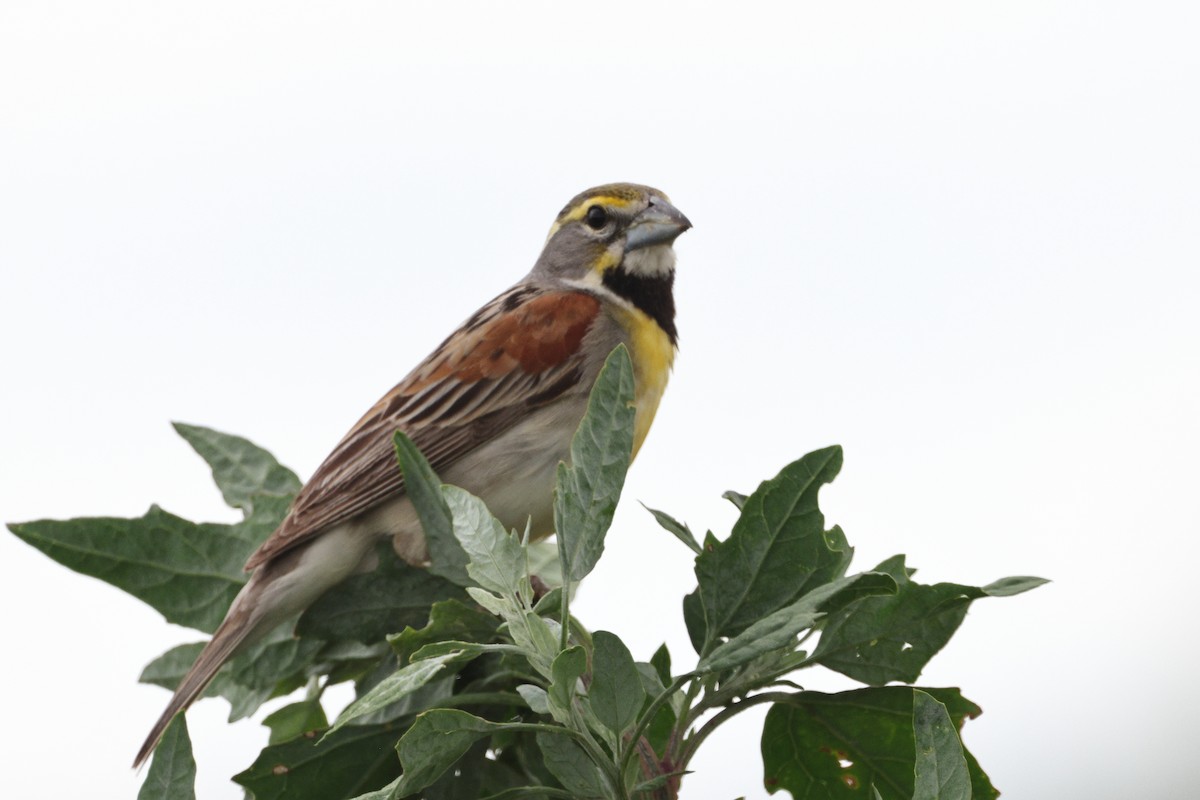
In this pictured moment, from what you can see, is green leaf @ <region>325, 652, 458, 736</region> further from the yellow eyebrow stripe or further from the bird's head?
the yellow eyebrow stripe

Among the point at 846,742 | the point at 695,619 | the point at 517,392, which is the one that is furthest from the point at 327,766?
the point at 517,392

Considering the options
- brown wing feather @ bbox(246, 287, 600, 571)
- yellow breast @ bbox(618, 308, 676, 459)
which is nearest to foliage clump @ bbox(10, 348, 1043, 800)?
A: brown wing feather @ bbox(246, 287, 600, 571)

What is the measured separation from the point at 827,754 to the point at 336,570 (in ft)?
6.78

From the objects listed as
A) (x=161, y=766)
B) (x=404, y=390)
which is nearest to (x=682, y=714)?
(x=161, y=766)

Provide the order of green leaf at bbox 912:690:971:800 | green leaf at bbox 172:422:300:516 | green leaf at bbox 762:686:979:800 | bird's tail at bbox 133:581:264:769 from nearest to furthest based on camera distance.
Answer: green leaf at bbox 912:690:971:800, green leaf at bbox 762:686:979:800, bird's tail at bbox 133:581:264:769, green leaf at bbox 172:422:300:516

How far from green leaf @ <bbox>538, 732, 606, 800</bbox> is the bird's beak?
3516 millimetres

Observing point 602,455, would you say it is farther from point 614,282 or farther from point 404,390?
point 614,282

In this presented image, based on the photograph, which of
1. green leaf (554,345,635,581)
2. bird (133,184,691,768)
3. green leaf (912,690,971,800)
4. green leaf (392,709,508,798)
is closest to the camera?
green leaf (912,690,971,800)

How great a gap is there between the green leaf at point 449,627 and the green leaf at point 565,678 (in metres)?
0.49

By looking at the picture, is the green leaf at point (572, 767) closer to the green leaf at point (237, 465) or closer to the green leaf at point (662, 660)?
the green leaf at point (662, 660)

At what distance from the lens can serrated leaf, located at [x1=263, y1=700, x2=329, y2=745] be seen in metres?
3.07

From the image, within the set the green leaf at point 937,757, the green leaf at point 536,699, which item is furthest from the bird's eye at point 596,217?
the green leaf at point 937,757

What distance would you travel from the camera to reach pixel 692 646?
7.06 ft

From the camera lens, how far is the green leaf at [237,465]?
338 cm
